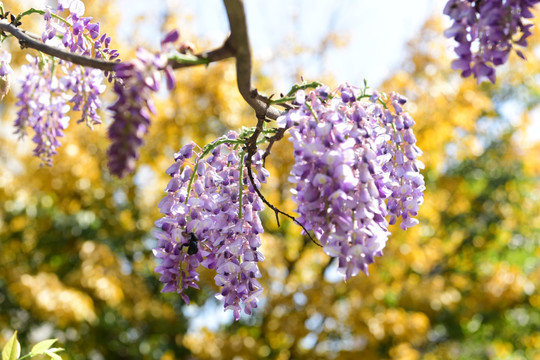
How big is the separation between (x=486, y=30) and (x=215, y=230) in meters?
0.75

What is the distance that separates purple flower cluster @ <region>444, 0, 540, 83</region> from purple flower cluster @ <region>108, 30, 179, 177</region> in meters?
0.52

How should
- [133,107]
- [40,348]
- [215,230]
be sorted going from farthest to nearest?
[40,348] < [215,230] < [133,107]

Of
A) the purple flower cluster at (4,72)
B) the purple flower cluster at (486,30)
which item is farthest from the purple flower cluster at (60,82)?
the purple flower cluster at (486,30)

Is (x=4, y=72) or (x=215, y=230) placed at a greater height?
(x=4, y=72)

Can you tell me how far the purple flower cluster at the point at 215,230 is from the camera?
4.58 ft

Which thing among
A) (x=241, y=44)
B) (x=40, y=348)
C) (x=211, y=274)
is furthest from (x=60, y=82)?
(x=211, y=274)

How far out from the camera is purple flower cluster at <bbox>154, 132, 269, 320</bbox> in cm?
140

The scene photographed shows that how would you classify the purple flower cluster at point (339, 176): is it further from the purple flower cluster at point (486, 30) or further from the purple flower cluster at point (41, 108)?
the purple flower cluster at point (41, 108)

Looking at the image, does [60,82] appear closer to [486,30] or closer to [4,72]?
[4,72]

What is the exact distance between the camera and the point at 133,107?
2.99ft

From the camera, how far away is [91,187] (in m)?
5.78

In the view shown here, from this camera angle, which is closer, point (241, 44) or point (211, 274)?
point (241, 44)

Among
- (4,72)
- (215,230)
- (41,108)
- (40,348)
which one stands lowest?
(40,348)

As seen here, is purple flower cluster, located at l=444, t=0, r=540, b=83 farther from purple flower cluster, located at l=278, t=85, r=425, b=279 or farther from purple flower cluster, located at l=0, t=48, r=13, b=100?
purple flower cluster, located at l=0, t=48, r=13, b=100
